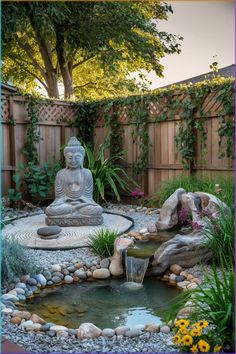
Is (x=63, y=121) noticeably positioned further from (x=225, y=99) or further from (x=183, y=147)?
(x=225, y=99)

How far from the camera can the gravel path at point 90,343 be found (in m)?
2.25

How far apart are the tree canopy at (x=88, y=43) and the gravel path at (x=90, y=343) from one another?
4.64m

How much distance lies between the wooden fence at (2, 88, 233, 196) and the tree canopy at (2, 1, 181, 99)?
1.47m

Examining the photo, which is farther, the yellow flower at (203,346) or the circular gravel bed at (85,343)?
the circular gravel bed at (85,343)

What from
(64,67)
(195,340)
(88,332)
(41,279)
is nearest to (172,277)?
(41,279)

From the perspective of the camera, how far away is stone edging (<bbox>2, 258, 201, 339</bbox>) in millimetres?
2512

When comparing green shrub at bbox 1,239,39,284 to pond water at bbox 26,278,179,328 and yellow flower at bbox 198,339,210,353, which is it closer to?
pond water at bbox 26,278,179,328

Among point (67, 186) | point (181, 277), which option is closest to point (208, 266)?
point (181, 277)

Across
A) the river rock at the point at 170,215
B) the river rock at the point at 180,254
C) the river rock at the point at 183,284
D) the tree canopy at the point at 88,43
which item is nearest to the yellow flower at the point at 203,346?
the river rock at the point at 183,284

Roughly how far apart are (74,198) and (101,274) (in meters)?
2.09

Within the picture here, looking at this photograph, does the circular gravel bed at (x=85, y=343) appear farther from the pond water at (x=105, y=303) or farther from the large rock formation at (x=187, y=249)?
the large rock formation at (x=187, y=249)

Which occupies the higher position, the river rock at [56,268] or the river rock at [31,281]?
the river rock at [56,268]

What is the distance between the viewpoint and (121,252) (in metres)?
4.01

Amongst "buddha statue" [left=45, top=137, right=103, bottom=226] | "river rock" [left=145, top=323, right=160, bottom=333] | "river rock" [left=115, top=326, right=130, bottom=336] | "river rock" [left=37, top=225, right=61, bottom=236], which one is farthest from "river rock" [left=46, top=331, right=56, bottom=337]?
"buddha statue" [left=45, top=137, right=103, bottom=226]
